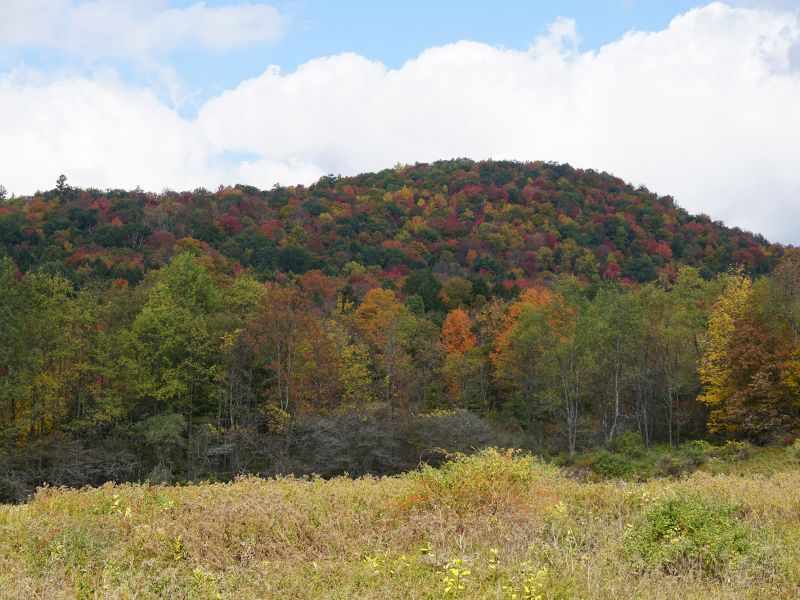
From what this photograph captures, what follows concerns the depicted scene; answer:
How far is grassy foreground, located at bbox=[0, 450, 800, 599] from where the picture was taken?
681 centimetres

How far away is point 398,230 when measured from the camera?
8894 centimetres

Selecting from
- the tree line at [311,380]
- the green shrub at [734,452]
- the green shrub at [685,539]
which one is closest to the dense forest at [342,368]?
the tree line at [311,380]

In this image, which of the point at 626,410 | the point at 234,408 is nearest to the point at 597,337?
the point at 626,410

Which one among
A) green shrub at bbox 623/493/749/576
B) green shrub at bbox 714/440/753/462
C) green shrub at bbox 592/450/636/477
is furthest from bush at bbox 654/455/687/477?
green shrub at bbox 623/493/749/576

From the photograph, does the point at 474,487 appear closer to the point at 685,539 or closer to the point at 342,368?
the point at 685,539

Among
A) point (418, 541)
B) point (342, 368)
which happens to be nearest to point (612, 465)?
point (342, 368)

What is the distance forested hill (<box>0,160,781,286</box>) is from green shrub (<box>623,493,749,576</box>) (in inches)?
1878

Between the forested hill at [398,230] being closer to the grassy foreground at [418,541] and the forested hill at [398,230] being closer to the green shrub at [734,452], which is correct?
the green shrub at [734,452]

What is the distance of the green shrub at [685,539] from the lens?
7.51m

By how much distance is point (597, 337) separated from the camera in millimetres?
36188

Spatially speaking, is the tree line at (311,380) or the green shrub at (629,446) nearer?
the tree line at (311,380)

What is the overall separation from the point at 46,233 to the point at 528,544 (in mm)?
69541

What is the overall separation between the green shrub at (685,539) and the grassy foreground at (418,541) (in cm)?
2

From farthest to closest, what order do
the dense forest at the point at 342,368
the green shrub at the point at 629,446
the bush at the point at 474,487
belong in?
the green shrub at the point at 629,446
the dense forest at the point at 342,368
the bush at the point at 474,487
